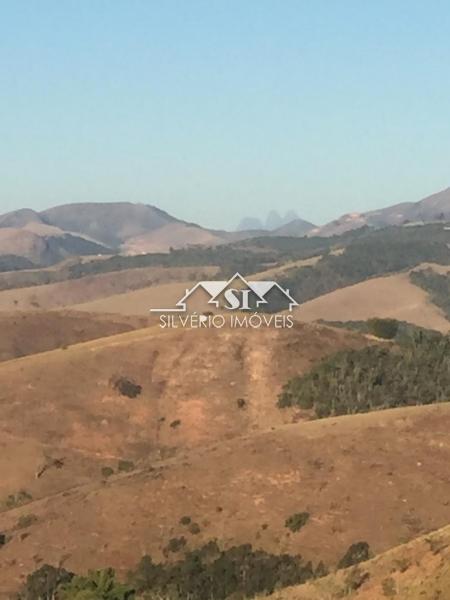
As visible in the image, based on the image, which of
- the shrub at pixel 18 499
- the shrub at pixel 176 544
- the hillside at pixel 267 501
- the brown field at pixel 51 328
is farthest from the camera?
the brown field at pixel 51 328

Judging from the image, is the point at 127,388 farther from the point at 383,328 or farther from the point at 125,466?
the point at 383,328

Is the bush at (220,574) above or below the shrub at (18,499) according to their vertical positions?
above

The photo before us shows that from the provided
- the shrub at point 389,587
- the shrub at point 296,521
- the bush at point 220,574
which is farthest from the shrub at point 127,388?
the shrub at point 389,587

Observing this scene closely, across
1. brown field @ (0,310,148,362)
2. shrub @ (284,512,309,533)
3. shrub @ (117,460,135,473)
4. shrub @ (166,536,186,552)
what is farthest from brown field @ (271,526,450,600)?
brown field @ (0,310,148,362)

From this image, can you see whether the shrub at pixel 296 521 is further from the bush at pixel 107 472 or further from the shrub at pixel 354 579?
the bush at pixel 107 472

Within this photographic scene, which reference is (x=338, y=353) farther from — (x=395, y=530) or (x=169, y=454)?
(x=395, y=530)

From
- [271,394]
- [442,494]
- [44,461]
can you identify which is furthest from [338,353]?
[442,494]

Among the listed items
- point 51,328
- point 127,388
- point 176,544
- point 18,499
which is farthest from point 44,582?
point 51,328
